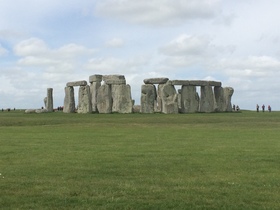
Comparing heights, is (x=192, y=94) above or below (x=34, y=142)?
above

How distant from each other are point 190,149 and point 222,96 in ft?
111

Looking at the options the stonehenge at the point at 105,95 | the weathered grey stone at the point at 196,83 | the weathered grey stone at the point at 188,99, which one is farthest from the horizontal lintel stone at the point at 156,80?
the stonehenge at the point at 105,95

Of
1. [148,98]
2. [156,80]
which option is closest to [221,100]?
[156,80]

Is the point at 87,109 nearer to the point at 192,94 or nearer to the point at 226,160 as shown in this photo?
the point at 192,94

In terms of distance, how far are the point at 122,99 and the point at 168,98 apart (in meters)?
4.49

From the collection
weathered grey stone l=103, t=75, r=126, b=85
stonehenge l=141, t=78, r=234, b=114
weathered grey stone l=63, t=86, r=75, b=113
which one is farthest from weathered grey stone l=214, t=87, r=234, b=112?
weathered grey stone l=63, t=86, r=75, b=113

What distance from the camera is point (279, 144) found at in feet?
53.4

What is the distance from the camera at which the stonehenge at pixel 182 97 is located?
42.9 m

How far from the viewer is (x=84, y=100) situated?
44.3m

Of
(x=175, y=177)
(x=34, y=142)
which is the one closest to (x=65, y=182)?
(x=175, y=177)

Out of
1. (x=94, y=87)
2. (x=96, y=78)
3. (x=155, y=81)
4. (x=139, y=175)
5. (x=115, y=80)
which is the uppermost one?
(x=96, y=78)

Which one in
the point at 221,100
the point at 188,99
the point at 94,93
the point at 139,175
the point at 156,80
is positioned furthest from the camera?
the point at 221,100

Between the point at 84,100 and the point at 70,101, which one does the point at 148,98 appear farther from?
the point at 70,101

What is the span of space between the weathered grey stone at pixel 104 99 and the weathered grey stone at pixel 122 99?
23.8 inches
